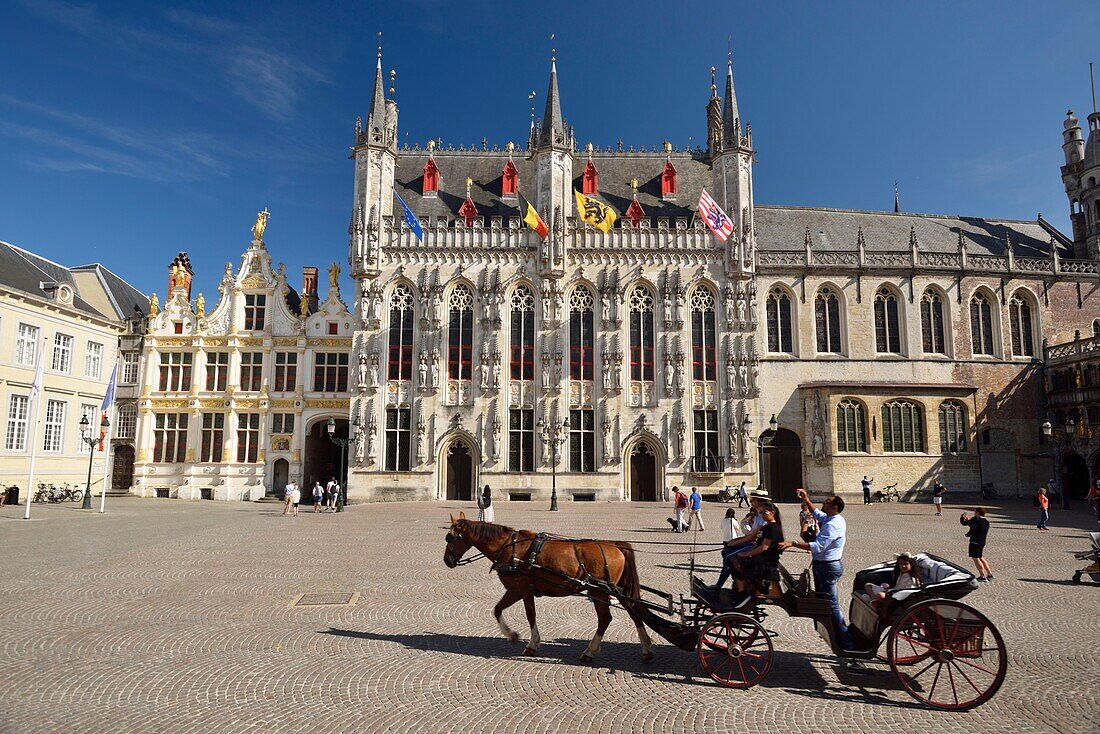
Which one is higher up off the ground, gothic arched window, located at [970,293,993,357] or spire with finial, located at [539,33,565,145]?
spire with finial, located at [539,33,565,145]

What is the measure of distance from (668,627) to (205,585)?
9.31 m

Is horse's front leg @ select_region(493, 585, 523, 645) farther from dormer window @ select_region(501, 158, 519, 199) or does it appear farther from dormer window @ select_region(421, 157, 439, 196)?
dormer window @ select_region(421, 157, 439, 196)

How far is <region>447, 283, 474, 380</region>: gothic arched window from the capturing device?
124 feet

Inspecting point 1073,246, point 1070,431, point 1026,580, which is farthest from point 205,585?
point 1073,246

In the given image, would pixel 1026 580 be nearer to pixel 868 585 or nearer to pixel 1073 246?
pixel 868 585

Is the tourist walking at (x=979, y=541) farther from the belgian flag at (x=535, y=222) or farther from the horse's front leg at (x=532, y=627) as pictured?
the belgian flag at (x=535, y=222)

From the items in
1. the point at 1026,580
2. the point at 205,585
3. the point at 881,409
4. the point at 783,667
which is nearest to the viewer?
the point at 783,667

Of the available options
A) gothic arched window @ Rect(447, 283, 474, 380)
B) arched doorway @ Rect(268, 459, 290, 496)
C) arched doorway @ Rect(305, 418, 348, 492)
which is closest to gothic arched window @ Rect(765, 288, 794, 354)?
gothic arched window @ Rect(447, 283, 474, 380)

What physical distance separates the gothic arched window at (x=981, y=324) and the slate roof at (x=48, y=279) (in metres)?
54.4

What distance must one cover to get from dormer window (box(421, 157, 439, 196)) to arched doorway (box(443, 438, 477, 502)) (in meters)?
16.2

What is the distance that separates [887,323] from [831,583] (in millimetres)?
36833

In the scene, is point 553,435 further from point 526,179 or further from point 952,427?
point 952,427

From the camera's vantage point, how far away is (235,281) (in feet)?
134

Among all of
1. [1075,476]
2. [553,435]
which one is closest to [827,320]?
[1075,476]
